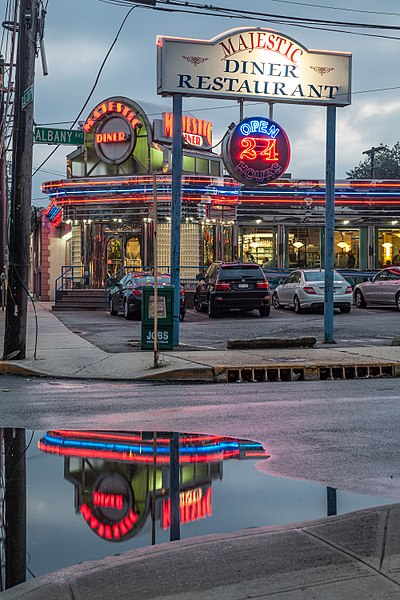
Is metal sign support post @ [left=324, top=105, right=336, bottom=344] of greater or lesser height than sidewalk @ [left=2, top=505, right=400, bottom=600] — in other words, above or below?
above

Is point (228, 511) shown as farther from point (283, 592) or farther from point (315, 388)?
point (315, 388)

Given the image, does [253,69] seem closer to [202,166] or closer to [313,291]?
[313,291]

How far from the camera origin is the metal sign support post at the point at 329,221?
18609 millimetres

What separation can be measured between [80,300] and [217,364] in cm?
2185

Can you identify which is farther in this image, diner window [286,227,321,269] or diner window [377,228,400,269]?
diner window [377,228,400,269]

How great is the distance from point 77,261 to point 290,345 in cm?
2295

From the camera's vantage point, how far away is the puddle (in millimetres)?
Answer: 5152

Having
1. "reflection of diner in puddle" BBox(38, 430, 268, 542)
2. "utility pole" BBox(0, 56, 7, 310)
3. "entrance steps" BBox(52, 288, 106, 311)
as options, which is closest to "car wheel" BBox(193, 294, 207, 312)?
"entrance steps" BBox(52, 288, 106, 311)

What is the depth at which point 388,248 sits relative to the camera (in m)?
41.0

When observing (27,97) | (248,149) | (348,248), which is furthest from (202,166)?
(27,97)

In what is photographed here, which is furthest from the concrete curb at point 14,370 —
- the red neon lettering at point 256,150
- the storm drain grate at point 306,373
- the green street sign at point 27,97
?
the red neon lettering at point 256,150

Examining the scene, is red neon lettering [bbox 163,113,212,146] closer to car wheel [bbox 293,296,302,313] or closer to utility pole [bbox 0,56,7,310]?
utility pole [bbox 0,56,7,310]

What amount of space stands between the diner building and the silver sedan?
7.87 m

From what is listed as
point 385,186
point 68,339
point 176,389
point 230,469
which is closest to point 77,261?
point 385,186
